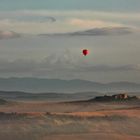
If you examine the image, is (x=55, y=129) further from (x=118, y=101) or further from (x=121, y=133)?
(x=118, y=101)

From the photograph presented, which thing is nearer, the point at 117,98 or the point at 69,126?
the point at 69,126

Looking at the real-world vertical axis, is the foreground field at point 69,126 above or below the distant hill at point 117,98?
below

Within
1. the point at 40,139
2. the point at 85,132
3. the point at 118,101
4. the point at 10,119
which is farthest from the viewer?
the point at 118,101

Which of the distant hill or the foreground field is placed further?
the distant hill

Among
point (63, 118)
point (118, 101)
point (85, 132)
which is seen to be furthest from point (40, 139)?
point (118, 101)

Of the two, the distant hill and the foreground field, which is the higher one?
the distant hill

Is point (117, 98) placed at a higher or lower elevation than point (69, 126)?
higher

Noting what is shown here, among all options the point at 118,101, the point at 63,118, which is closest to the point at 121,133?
the point at 63,118

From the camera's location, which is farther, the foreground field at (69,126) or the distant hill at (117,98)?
the distant hill at (117,98)

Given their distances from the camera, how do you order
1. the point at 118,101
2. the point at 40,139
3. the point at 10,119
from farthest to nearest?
the point at 118,101 < the point at 10,119 < the point at 40,139

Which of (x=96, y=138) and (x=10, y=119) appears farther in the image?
(x=10, y=119)
